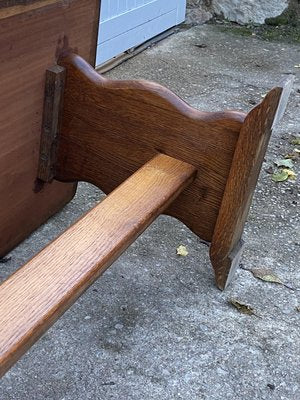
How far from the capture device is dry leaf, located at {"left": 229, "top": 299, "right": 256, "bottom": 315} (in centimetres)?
191

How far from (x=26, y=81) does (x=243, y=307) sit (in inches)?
36.3

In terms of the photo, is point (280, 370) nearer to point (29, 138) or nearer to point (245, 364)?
point (245, 364)

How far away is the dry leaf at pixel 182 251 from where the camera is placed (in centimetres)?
211

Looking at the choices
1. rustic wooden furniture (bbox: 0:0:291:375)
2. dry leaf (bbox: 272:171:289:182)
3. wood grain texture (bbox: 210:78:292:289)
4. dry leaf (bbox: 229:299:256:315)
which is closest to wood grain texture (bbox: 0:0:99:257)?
rustic wooden furniture (bbox: 0:0:291:375)

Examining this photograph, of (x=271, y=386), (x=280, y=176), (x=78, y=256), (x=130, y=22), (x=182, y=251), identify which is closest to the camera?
(x=78, y=256)

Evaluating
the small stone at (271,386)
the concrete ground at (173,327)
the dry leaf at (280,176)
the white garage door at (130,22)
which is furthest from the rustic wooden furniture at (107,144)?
the white garage door at (130,22)

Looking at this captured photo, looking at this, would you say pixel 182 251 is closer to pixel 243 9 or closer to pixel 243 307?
pixel 243 307

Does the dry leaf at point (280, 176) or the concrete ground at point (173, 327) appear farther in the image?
the dry leaf at point (280, 176)

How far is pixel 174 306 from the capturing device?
189 cm

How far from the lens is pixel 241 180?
1.74m

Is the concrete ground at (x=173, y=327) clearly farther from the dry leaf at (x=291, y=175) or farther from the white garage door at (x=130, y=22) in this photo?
the white garage door at (x=130, y=22)

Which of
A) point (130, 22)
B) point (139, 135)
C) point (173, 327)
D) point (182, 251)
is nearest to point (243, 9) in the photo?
point (130, 22)

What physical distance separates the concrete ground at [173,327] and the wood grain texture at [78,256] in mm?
385

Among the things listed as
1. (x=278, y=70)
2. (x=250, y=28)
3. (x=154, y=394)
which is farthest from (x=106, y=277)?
(x=250, y=28)
